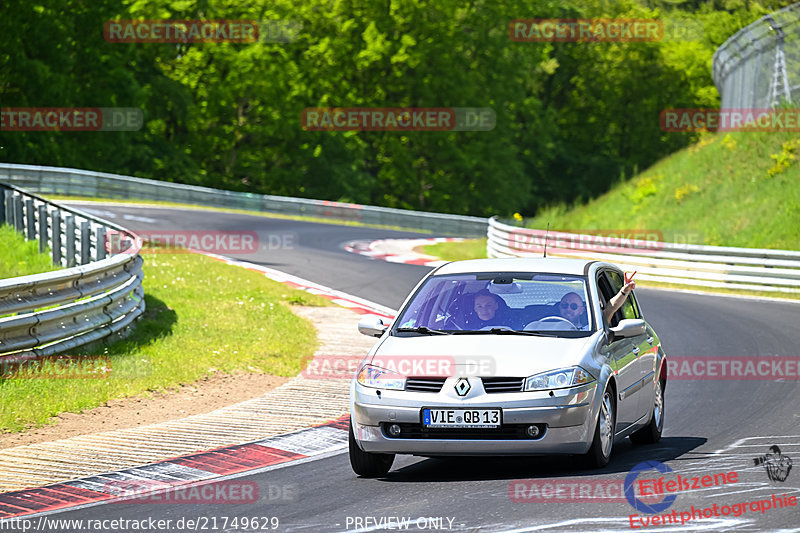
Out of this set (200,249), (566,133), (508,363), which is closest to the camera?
(508,363)

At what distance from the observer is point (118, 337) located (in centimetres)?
1434

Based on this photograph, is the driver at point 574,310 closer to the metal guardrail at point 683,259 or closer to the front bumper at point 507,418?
the front bumper at point 507,418

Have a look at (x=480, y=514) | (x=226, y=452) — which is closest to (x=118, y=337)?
(x=226, y=452)

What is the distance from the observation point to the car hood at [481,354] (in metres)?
8.06

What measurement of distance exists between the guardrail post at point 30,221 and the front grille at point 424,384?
1405cm

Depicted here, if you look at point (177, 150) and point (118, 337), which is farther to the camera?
point (177, 150)

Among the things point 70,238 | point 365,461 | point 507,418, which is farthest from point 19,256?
point 507,418

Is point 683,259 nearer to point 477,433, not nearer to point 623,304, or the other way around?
point 623,304

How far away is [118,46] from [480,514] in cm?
5335

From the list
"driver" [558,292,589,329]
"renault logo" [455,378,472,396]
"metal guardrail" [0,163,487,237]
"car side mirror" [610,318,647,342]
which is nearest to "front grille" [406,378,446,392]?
"renault logo" [455,378,472,396]

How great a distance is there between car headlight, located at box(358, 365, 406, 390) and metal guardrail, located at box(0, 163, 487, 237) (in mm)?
31931

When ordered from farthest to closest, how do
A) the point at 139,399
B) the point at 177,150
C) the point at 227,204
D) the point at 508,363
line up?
the point at 177,150 < the point at 227,204 < the point at 139,399 < the point at 508,363

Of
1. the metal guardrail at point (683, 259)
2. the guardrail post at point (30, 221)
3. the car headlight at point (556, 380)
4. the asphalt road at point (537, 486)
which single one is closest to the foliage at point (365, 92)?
the metal guardrail at point (683, 259)

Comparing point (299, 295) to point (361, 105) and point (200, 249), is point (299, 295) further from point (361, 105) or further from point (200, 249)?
point (361, 105)
